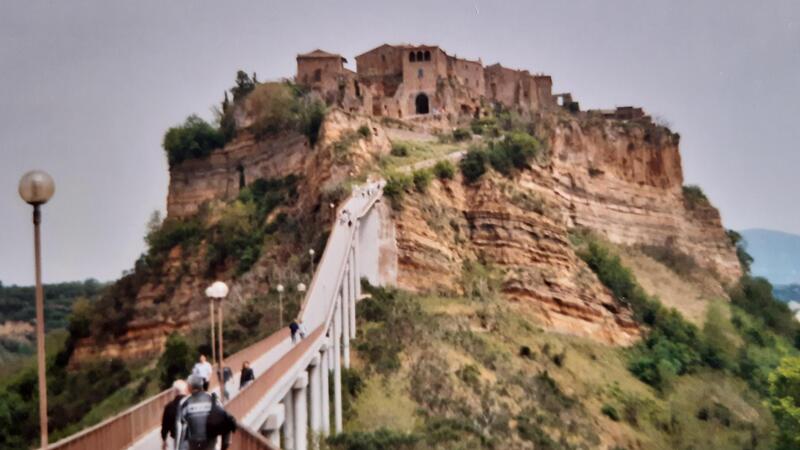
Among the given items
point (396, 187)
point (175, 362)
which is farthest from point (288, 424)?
point (396, 187)

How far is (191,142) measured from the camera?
5712 cm

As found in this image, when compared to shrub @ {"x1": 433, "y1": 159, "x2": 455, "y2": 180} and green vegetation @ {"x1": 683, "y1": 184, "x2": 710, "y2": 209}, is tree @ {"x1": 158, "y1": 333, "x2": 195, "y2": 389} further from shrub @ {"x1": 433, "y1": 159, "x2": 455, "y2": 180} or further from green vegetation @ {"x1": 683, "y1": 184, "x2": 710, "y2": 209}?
green vegetation @ {"x1": 683, "y1": 184, "x2": 710, "y2": 209}

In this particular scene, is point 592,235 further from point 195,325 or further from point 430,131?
point 195,325

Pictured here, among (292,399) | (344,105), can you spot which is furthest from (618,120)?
(292,399)

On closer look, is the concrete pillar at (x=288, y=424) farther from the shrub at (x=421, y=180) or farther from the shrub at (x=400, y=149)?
the shrub at (x=400, y=149)

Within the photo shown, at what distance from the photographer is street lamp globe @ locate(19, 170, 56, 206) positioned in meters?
9.87

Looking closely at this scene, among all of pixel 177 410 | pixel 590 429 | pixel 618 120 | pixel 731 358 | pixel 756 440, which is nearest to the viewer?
pixel 177 410

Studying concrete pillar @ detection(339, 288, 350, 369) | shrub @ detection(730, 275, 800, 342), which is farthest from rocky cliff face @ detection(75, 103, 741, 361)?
concrete pillar @ detection(339, 288, 350, 369)

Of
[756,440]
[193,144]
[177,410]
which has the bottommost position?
[756,440]

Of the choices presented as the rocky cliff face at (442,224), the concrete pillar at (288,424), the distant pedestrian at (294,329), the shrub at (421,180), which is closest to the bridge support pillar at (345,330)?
the rocky cliff face at (442,224)

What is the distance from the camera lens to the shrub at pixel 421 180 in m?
46.6

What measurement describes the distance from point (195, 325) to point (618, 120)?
34.0m

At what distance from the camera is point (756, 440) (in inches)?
1614

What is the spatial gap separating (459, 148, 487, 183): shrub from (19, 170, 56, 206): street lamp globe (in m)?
40.5
